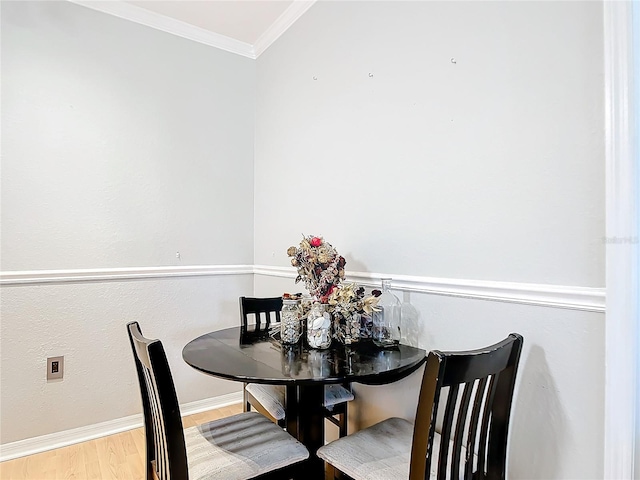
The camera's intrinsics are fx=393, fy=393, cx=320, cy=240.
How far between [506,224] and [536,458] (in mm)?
758

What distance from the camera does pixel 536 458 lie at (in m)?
1.25

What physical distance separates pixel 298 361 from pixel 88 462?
5.13ft

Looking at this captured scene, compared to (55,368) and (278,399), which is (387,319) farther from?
(55,368)

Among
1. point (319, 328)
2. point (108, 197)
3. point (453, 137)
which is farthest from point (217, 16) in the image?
point (319, 328)

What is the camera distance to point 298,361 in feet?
4.56

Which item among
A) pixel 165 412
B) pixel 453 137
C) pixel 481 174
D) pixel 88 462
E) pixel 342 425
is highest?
pixel 453 137

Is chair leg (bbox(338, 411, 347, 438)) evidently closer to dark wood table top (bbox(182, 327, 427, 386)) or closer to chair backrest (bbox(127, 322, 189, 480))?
dark wood table top (bbox(182, 327, 427, 386))

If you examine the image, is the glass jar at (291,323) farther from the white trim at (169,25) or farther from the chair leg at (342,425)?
the white trim at (169,25)

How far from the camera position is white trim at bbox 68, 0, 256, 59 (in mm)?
2402

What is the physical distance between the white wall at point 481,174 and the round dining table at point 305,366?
0.90 ft

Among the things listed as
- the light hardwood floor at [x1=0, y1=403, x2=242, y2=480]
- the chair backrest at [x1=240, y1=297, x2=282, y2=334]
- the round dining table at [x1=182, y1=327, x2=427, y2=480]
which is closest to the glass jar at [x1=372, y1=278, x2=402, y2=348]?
the round dining table at [x1=182, y1=327, x2=427, y2=480]

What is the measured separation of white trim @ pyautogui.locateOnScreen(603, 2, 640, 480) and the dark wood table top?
0.58m

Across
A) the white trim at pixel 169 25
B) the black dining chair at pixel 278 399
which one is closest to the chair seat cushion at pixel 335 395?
the black dining chair at pixel 278 399

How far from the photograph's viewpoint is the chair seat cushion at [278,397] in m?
1.67
